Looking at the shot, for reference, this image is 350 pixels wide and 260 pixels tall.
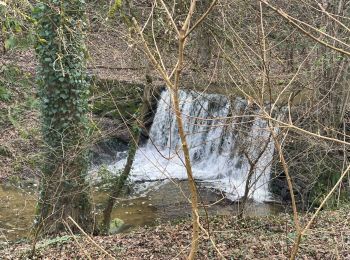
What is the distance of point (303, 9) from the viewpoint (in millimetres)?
10828

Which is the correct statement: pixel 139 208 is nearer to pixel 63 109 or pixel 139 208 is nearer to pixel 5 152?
pixel 5 152

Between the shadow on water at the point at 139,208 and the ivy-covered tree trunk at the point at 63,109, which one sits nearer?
the ivy-covered tree trunk at the point at 63,109

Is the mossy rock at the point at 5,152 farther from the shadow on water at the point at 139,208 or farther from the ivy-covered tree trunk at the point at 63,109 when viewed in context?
the ivy-covered tree trunk at the point at 63,109

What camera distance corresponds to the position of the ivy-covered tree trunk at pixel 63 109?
8.29 m

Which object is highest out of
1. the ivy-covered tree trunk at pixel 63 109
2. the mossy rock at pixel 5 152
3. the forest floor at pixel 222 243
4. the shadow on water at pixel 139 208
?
the ivy-covered tree trunk at pixel 63 109

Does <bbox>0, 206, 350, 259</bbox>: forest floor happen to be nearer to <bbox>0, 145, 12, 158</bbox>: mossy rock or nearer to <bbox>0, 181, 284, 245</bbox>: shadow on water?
<bbox>0, 181, 284, 245</bbox>: shadow on water

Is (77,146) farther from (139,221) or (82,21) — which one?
(139,221)

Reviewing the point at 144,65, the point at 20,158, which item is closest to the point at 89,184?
the point at 20,158

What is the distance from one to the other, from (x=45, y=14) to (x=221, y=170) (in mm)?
7575

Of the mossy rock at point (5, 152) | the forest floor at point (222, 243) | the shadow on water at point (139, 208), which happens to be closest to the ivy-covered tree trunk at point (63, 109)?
the forest floor at point (222, 243)

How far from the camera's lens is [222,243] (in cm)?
706

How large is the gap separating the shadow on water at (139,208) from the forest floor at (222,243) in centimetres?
183

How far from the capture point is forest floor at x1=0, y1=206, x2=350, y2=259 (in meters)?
6.35

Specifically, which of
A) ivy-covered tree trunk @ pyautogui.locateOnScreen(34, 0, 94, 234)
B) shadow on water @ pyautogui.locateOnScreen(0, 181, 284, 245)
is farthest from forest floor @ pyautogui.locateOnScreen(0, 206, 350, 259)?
shadow on water @ pyautogui.locateOnScreen(0, 181, 284, 245)
